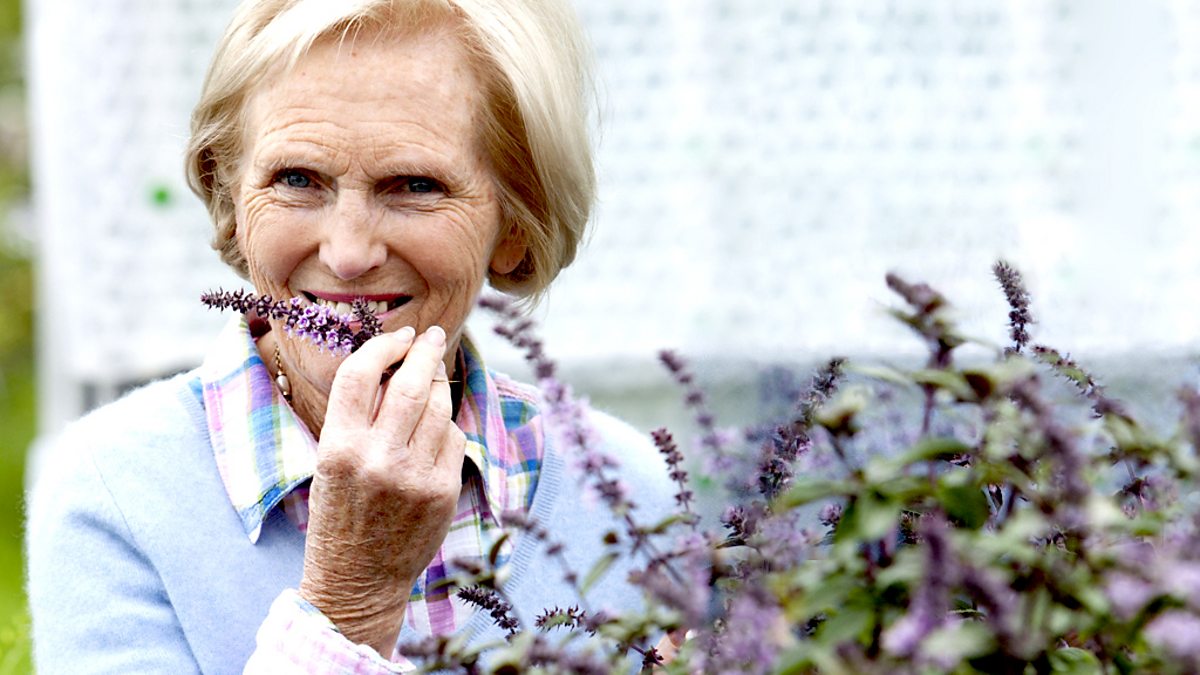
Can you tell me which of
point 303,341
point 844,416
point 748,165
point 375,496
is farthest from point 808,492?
point 748,165

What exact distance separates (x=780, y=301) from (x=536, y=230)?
9.75 feet

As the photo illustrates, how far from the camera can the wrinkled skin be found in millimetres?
1986

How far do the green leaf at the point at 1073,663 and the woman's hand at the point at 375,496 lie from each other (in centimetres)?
101

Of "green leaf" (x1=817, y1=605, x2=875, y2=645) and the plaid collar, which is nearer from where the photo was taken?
"green leaf" (x1=817, y1=605, x2=875, y2=645)

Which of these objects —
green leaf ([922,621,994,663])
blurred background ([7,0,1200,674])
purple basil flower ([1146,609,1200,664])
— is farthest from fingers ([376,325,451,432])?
blurred background ([7,0,1200,674])

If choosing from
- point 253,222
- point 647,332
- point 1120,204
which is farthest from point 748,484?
point 1120,204

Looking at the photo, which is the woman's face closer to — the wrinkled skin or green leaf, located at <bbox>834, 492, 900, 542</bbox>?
the wrinkled skin

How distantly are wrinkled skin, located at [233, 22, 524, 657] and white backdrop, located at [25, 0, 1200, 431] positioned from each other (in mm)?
3085

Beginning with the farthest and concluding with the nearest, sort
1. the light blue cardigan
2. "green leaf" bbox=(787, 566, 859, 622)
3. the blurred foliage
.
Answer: the blurred foliage < the light blue cardigan < "green leaf" bbox=(787, 566, 859, 622)

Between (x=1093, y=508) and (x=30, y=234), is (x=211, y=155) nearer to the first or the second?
(x=1093, y=508)

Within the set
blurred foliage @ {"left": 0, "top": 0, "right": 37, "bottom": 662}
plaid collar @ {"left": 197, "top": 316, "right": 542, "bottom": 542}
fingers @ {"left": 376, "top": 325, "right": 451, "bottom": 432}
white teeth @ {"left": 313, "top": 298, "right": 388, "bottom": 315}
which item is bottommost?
blurred foliage @ {"left": 0, "top": 0, "right": 37, "bottom": 662}

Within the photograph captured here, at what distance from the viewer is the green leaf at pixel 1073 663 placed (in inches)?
40.4

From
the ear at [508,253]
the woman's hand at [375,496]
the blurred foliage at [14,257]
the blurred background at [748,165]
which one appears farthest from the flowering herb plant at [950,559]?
the blurred foliage at [14,257]

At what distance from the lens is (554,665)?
1.09 meters
